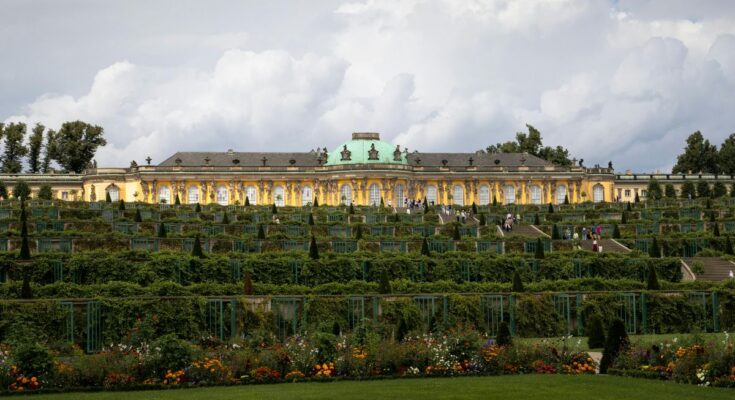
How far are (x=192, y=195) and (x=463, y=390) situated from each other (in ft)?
286

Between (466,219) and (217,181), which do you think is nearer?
(466,219)

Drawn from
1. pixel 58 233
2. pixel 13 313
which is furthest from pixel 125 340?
pixel 58 233

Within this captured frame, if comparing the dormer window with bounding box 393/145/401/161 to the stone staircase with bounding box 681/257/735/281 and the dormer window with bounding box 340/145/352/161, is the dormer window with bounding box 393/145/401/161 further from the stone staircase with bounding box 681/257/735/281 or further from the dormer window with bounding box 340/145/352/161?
the stone staircase with bounding box 681/257/735/281

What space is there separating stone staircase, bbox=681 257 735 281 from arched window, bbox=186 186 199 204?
67783 mm

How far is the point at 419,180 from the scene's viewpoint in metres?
104

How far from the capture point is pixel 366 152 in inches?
Answer: 4077

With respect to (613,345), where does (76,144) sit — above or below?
above

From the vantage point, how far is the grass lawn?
16.9 m

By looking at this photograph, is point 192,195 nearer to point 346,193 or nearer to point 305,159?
point 305,159

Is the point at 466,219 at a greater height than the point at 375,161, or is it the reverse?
the point at 375,161

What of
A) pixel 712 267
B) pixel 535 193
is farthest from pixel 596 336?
pixel 535 193

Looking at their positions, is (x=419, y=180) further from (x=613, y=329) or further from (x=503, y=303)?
(x=613, y=329)

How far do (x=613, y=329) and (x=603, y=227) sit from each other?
35980 mm

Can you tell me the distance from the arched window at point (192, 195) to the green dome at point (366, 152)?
45.2 feet
